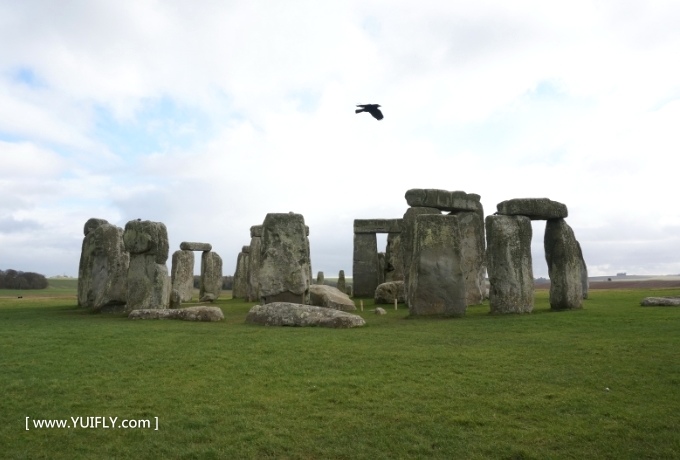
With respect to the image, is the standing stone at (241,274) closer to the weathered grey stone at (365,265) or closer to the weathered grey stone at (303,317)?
the weathered grey stone at (365,265)

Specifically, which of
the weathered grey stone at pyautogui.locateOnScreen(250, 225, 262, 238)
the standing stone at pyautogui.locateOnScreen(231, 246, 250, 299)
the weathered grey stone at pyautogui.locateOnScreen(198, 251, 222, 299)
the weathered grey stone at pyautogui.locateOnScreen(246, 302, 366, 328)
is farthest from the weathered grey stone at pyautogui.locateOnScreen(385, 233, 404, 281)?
the weathered grey stone at pyautogui.locateOnScreen(246, 302, 366, 328)

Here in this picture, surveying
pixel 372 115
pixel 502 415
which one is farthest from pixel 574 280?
pixel 502 415

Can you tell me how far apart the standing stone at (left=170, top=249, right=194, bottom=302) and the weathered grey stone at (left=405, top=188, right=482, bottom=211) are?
34.7ft

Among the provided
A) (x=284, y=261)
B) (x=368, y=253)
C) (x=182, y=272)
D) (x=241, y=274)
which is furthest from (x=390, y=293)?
(x=241, y=274)

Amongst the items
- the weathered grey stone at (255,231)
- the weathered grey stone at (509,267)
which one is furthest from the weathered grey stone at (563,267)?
the weathered grey stone at (255,231)

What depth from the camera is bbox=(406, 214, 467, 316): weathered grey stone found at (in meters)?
13.3

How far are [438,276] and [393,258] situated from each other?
39.0ft

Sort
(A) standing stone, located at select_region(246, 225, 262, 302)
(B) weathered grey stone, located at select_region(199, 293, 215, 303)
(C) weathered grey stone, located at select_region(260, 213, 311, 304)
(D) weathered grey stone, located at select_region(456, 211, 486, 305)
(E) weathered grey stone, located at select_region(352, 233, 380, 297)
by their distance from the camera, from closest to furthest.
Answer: (C) weathered grey stone, located at select_region(260, 213, 311, 304) < (D) weathered grey stone, located at select_region(456, 211, 486, 305) < (A) standing stone, located at select_region(246, 225, 262, 302) < (B) weathered grey stone, located at select_region(199, 293, 215, 303) < (E) weathered grey stone, located at select_region(352, 233, 380, 297)

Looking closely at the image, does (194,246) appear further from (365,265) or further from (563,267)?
(563,267)

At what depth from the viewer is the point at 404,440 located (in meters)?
5.03

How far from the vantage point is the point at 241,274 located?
88.7 feet

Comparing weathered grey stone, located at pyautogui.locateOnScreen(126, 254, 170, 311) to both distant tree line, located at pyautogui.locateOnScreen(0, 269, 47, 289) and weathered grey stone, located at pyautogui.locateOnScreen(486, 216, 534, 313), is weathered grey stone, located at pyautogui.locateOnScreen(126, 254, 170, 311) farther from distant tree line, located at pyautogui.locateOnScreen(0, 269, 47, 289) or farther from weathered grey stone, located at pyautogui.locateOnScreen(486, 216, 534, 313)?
distant tree line, located at pyautogui.locateOnScreen(0, 269, 47, 289)

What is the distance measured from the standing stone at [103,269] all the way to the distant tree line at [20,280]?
25921mm

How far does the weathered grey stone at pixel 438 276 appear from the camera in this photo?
13.3m
